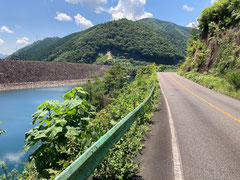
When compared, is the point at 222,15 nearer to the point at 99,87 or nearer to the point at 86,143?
the point at 99,87

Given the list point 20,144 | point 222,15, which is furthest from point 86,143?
point 222,15

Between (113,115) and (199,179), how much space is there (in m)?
3.83

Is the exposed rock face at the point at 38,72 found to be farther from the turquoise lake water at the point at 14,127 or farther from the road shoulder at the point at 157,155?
the road shoulder at the point at 157,155

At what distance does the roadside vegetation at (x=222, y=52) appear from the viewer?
16306 mm

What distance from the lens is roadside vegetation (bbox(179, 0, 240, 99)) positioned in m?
16.3

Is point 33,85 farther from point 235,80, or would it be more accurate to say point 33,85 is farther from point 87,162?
point 87,162

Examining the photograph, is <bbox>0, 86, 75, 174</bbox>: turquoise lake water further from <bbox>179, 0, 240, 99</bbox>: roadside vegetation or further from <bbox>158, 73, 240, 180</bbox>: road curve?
<bbox>179, 0, 240, 99</bbox>: roadside vegetation

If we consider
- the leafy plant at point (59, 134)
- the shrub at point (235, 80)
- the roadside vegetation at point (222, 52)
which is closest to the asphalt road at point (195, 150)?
the leafy plant at point (59, 134)

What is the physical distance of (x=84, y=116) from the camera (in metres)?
2.80

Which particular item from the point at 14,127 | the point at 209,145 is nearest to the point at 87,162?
the point at 209,145

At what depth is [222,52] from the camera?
76.4ft

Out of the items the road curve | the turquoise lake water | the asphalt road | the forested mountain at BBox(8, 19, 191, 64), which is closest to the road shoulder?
the asphalt road

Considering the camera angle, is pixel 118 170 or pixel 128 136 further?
pixel 128 136

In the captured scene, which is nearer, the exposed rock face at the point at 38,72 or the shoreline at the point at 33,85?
the shoreline at the point at 33,85
